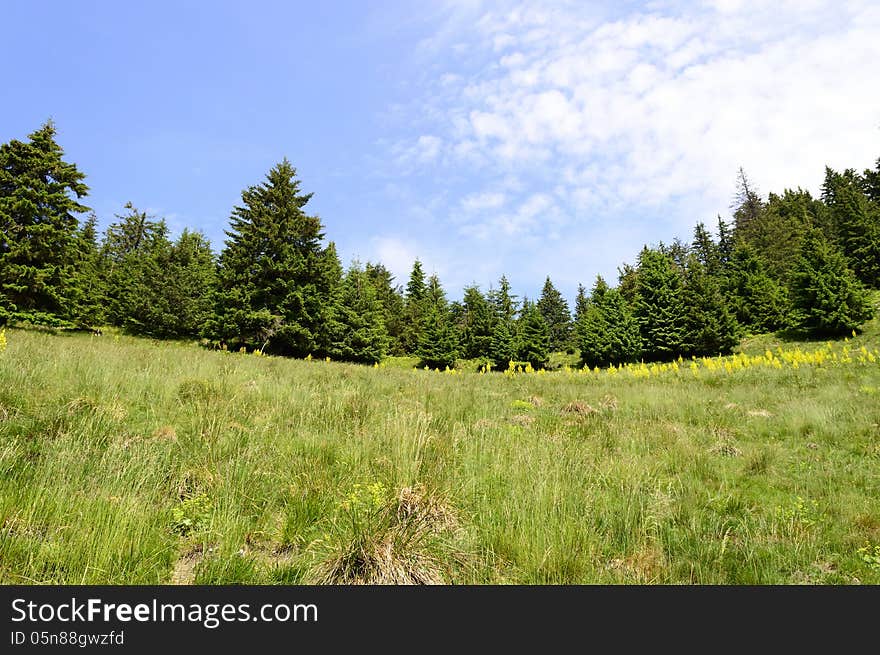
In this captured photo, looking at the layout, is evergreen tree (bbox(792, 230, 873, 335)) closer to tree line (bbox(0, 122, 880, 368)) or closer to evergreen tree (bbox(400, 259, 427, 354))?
tree line (bbox(0, 122, 880, 368))

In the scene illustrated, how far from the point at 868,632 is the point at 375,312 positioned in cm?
3348

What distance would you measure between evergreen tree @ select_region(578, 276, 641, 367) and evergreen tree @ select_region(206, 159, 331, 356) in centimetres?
2106

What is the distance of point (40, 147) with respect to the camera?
64.0 ft

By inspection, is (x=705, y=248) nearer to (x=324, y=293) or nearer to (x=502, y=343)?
(x=502, y=343)

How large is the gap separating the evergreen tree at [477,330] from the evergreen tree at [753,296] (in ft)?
66.5

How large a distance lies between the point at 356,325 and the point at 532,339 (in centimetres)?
1573

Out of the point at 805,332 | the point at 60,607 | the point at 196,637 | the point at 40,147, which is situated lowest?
the point at 196,637

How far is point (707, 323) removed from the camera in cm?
2808

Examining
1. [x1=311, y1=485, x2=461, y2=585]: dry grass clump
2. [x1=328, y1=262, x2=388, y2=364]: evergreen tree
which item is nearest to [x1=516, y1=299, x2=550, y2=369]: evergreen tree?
[x1=328, y1=262, x2=388, y2=364]: evergreen tree

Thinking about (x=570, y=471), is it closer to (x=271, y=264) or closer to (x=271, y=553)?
(x=271, y=553)

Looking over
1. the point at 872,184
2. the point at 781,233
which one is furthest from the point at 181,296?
the point at 872,184

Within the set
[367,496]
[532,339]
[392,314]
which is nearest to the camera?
[367,496]

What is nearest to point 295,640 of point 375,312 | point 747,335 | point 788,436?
point 788,436

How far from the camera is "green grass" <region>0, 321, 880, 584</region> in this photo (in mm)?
2352
